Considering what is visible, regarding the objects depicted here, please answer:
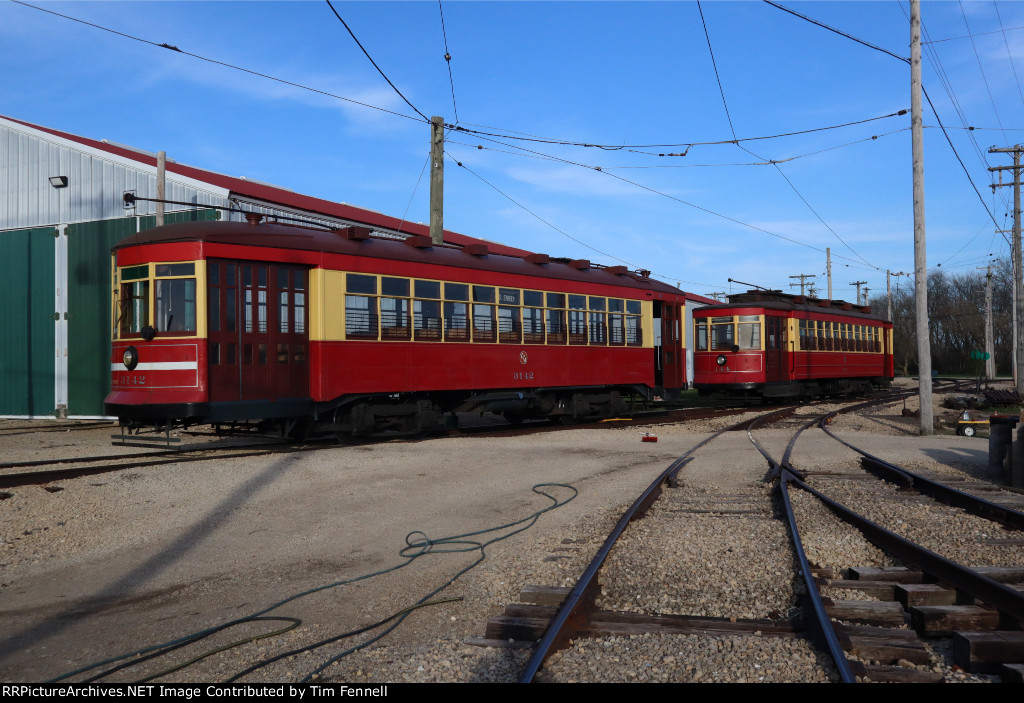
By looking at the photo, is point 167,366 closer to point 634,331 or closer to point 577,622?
point 577,622

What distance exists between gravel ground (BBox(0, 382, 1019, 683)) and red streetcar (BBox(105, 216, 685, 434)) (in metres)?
1.35

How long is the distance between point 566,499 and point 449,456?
3529 mm

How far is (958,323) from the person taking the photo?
81875mm

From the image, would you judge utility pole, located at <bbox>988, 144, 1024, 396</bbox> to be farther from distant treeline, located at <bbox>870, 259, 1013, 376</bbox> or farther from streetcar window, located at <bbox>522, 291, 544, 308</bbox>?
distant treeline, located at <bbox>870, 259, 1013, 376</bbox>

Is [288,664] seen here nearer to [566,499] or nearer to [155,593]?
[155,593]

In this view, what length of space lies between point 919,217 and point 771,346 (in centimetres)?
782

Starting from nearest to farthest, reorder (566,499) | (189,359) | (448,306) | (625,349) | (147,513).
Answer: (147,513)
(566,499)
(189,359)
(448,306)
(625,349)

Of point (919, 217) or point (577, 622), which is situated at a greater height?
point (919, 217)

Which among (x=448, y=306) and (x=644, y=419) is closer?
(x=448, y=306)

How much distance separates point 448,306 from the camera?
1377 centimetres

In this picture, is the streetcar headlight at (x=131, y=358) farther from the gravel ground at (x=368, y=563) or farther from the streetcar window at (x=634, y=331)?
the streetcar window at (x=634, y=331)

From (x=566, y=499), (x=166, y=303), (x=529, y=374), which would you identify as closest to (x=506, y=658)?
(x=566, y=499)

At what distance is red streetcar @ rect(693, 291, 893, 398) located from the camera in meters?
23.3

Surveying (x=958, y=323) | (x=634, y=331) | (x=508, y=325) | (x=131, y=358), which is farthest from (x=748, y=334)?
(x=958, y=323)
